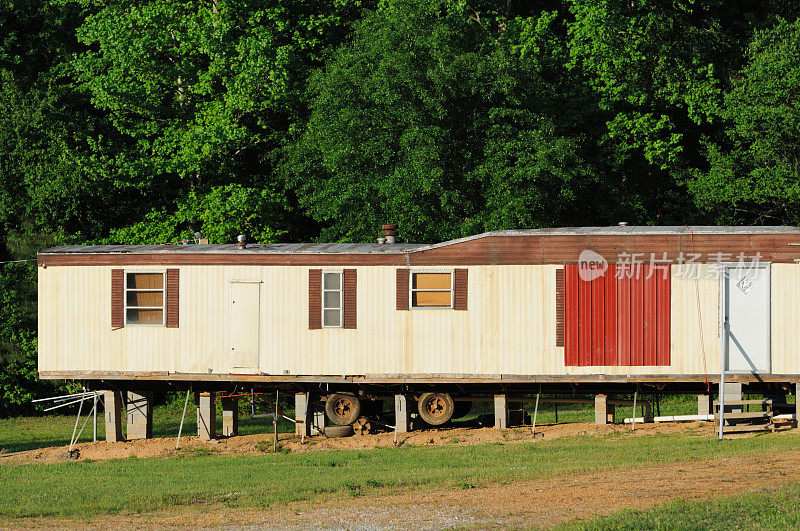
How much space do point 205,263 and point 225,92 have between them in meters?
15.0

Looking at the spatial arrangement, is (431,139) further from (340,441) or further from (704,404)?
(704,404)

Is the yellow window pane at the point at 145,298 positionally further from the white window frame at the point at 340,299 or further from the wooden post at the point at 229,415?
the white window frame at the point at 340,299

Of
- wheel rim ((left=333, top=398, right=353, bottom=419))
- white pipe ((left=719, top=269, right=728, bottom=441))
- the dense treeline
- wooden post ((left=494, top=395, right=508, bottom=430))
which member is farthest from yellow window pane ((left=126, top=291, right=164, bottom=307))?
white pipe ((left=719, top=269, right=728, bottom=441))

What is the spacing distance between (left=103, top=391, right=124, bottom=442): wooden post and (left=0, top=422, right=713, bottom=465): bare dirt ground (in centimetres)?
36

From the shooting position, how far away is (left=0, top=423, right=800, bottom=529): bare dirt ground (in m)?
16.2

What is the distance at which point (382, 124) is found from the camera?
1383 inches

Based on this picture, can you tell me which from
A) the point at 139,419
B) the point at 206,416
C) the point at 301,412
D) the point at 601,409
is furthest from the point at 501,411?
the point at 139,419

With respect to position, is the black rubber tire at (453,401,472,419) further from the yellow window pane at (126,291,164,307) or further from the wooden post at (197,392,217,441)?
the yellow window pane at (126,291,164,307)

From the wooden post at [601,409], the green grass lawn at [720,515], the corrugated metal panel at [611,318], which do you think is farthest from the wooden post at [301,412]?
the green grass lawn at [720,515]

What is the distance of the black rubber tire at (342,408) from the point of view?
25906 millimetres

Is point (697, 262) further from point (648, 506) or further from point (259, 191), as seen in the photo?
point (259, 191)

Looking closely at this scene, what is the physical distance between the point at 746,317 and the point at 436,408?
7.32 metres

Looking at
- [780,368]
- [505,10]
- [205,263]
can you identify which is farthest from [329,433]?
[505,10]

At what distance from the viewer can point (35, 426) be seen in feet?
115
